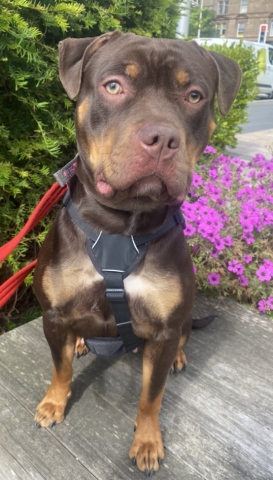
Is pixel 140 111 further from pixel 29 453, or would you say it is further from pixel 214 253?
pixel 214 253

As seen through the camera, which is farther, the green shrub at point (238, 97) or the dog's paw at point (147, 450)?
the green shrub at point (238, 97)

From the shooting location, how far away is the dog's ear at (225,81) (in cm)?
204

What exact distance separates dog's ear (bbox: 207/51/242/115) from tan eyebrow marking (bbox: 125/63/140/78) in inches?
19.0

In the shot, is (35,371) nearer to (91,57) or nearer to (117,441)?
(117,441)

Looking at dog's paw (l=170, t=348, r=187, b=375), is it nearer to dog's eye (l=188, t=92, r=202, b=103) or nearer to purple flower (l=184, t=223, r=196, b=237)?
purple flower (l=184, t=223, r=196, b=237)

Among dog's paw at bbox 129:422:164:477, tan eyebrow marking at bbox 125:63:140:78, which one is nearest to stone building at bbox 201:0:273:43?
tan eyebrow marking at bbox 125:63:140:78

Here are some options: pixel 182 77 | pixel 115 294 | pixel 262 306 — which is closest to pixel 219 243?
pixel 262 306

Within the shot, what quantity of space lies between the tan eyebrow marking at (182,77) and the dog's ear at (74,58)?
0.39m

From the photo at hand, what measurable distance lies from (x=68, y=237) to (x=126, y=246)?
29 centimetres

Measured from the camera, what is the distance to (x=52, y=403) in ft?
7.12

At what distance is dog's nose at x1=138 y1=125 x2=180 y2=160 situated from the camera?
1.52 metres

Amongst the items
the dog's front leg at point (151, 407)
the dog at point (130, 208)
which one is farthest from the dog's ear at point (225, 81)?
the dog's front leg at point (151, 407)

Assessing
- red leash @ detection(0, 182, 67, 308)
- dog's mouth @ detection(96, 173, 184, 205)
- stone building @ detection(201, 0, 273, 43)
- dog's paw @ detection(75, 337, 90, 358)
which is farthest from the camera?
stone building @ detection(201, 0, 273, 43)

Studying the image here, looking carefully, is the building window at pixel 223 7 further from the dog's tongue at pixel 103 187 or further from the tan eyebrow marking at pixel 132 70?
the dog's tongue at pixel 103 187
